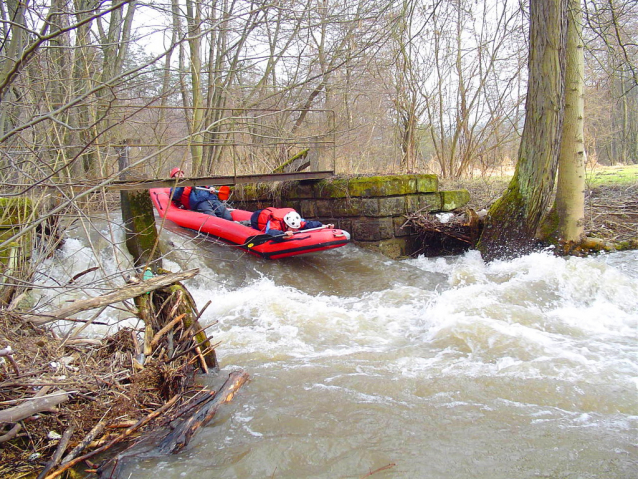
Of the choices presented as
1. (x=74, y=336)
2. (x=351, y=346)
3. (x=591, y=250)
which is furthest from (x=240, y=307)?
(x=591, y=250)

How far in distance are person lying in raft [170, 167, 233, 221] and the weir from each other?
1984mm

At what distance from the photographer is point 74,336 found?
3.32m

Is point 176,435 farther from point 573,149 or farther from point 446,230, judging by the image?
point 446,230

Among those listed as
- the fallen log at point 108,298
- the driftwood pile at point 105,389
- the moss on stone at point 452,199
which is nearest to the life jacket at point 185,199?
the moss on stone at point 452,199

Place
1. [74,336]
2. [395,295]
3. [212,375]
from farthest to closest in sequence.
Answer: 1. [395,295]
2. [212,375]
3. [74,336]

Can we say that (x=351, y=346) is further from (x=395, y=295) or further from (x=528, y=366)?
(x=395, y=295)

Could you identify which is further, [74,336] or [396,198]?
[396,198]

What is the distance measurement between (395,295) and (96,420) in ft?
15.1

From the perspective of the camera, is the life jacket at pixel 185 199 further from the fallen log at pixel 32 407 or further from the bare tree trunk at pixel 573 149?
the fallen log at pixel 32 407

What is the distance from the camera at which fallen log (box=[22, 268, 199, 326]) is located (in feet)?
10.0

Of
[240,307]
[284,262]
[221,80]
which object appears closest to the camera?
[240,307]

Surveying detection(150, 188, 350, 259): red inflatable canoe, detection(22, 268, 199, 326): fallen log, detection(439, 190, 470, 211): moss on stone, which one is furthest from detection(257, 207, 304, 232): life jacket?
detection(22, 268, 199, 326): fallen log

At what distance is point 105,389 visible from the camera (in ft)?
9.59

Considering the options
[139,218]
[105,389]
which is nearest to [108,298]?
[105,389]
